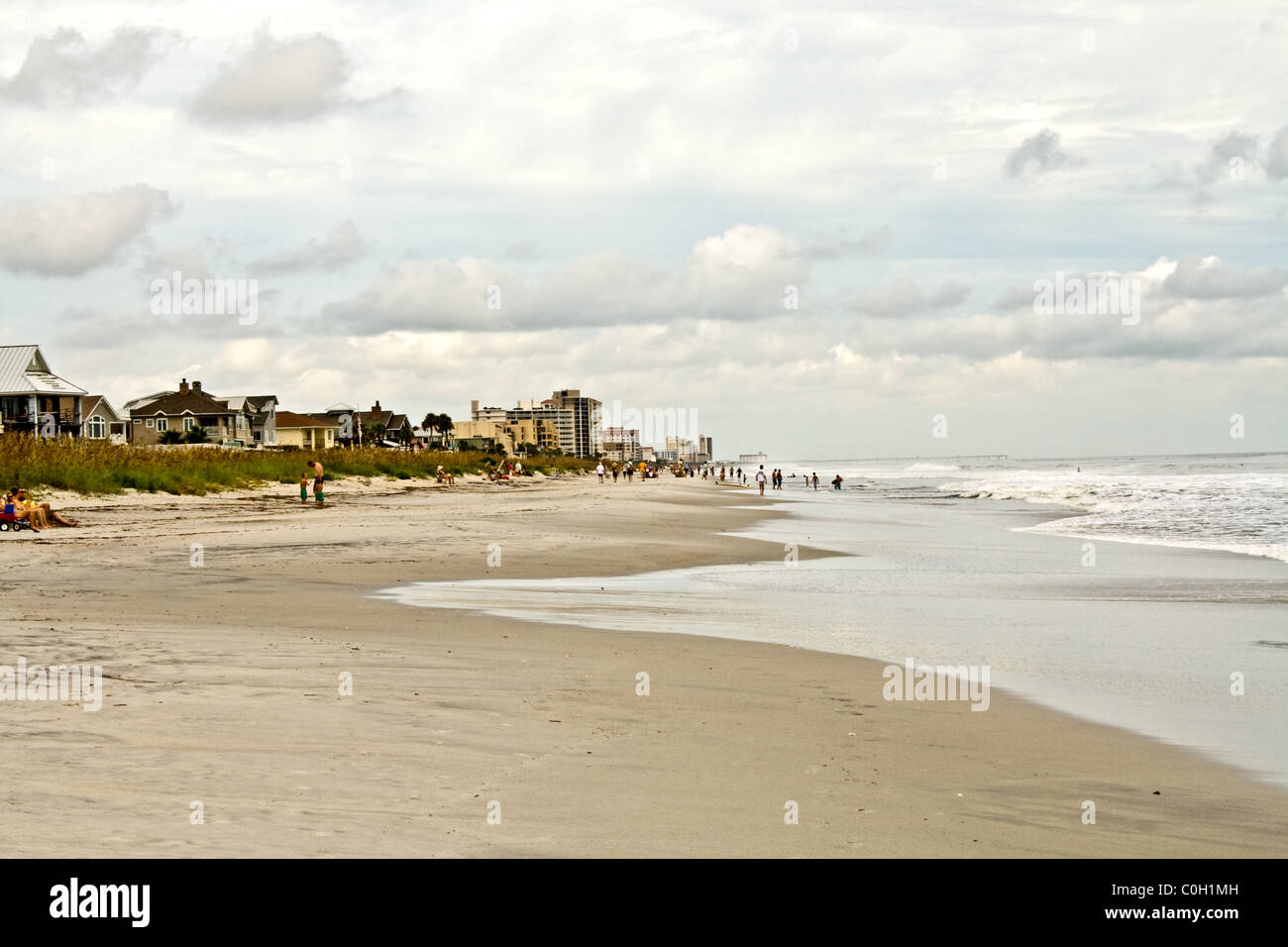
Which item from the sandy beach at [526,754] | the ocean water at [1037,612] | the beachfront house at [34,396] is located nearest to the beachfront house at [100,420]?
the beachfront house at [34,396]

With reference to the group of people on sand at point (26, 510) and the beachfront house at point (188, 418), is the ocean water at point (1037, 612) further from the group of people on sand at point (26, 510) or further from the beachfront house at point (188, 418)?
the beachfront house at point (188, 418)

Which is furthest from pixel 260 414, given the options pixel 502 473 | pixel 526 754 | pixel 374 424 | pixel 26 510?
pixel 526 754

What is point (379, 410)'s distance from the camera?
17212 cm

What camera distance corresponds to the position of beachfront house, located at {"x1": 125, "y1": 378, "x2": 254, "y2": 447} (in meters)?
110

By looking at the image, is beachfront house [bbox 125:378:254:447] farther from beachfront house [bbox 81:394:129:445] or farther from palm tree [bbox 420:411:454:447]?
Result: palm tree [bbox 420:411:454:447]

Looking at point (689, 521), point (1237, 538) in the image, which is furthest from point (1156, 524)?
point (689, 521)

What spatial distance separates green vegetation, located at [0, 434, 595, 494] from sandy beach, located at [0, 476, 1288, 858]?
21076 mm

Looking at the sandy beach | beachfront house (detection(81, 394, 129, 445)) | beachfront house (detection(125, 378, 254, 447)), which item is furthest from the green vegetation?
beachfront house (detection(125, 378, 254, 447))

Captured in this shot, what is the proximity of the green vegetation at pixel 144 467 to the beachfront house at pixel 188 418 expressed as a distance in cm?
5712

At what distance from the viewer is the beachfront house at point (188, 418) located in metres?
110

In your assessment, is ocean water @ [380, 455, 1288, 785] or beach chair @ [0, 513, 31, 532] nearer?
ocean water @ [380, 455, 1288, 785]

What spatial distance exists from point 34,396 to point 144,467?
159 ft
